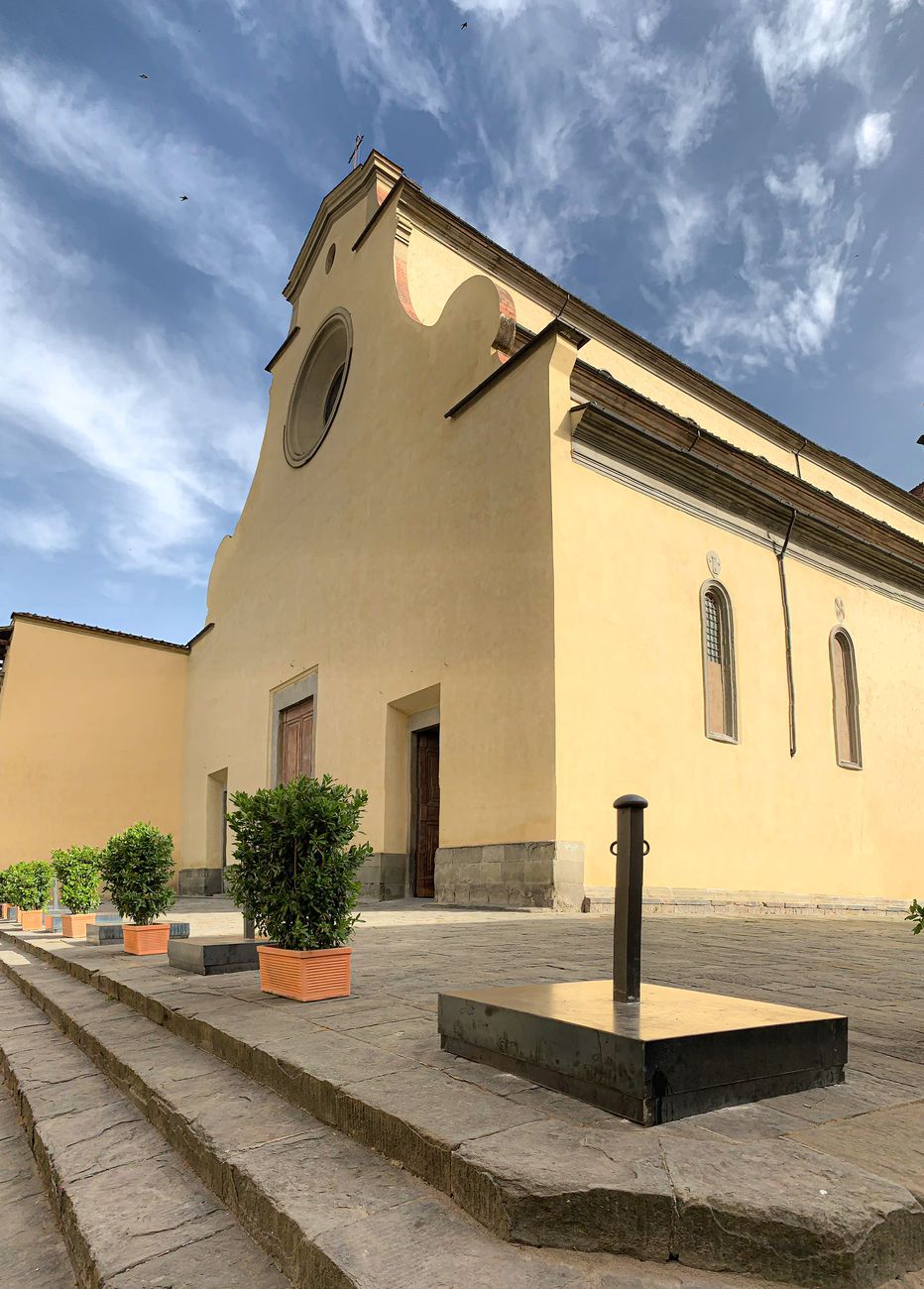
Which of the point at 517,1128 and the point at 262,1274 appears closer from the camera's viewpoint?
the point at 262,1274

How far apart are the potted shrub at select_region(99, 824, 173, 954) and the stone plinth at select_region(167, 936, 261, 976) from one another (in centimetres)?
124

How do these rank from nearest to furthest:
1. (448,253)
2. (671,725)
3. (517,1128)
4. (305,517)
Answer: (517,1128)
(671,725)
(448,253)
(305,517)

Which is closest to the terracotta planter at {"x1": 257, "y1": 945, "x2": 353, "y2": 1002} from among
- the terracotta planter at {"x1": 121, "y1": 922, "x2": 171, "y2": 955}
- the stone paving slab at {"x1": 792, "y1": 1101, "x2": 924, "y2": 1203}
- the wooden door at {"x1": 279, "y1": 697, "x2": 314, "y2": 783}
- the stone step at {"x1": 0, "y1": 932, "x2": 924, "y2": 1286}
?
the stone step at {"x1": 0, "y1": 932, "x2": 924, "y2": 1286}

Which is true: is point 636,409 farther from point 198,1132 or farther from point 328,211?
point 198,1132

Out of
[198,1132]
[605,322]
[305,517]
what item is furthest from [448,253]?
[198,1132]

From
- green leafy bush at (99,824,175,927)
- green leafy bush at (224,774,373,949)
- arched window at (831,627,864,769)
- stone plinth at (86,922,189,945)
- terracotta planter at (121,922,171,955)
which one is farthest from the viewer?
arched window at (831,627,864,769)

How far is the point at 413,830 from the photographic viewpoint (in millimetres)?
12562

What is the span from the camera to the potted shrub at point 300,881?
12.3 ft

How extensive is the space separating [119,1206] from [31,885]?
10635 mm

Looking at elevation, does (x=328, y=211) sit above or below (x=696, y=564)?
above

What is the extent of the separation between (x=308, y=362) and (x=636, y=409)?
9059mm

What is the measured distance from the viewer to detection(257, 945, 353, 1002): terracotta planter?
3648 mm

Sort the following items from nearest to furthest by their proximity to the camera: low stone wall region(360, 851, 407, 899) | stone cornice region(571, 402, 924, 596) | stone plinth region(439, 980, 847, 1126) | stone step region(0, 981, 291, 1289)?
stone step region(0, 981, 291, 1289) < stone plinth region(439, 980, 847, 1126) < stone cornice region(571, 402, 924, 596) < low stone wall region(360, 851, 407, 899)

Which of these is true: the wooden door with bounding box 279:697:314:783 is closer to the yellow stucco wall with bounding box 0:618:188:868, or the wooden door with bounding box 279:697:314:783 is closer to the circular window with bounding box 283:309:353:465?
the circular window with bounding box 283:309:353:465
